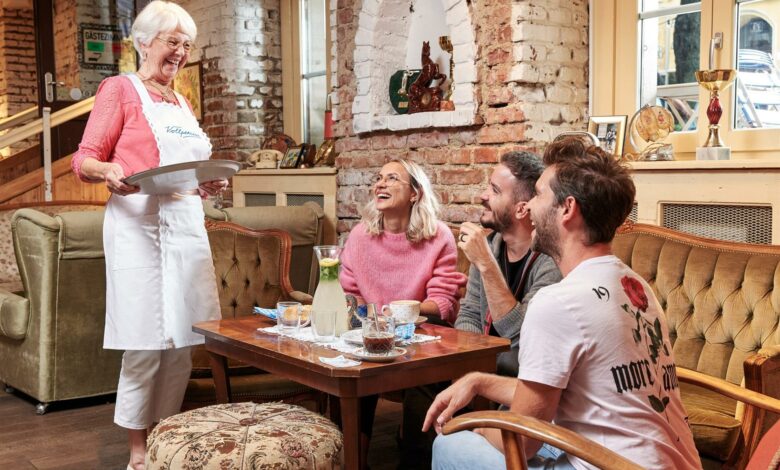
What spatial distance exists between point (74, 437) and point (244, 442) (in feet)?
5.60

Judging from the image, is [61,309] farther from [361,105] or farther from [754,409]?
[754,409]

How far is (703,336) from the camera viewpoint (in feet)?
9.36

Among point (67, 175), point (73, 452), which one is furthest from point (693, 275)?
point (67, 175)

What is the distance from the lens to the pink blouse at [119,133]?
269 centimetres

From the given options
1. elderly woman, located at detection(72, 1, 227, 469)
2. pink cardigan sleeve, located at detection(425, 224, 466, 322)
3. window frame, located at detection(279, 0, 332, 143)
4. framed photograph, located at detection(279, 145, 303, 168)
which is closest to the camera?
elderly woman, located at detection(72, 1, 227, 469)

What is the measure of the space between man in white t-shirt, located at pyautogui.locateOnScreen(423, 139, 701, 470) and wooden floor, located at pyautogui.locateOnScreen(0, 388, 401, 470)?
1.64 m

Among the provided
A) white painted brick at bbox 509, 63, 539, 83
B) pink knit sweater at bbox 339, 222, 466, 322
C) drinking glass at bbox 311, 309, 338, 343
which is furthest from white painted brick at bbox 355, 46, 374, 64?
drinking glass at bbox 311, 309, 338, 343

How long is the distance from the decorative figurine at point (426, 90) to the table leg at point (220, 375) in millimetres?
2128

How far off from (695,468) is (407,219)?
165 cm

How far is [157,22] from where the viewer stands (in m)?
2.70

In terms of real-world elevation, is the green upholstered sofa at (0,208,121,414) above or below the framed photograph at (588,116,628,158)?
below

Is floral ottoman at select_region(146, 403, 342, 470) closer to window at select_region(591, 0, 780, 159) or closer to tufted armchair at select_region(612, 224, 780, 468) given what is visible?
tufted armchair at select_region(612, 224, 780, 468)

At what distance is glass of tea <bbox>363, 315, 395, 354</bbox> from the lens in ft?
7.02

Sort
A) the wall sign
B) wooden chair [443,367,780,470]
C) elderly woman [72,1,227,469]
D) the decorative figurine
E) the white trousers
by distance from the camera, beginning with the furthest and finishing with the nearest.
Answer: the wall sign < the decorative figurine < the white trousers < elderly woman [72,1,227,469] < wooden chair [443,367,780,470]
